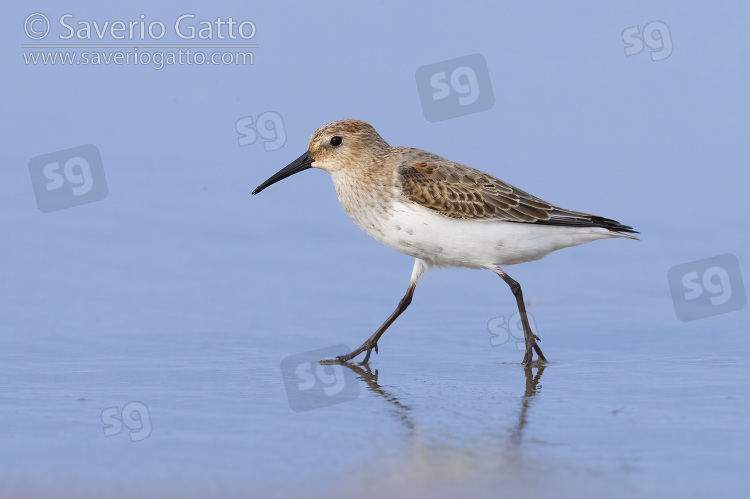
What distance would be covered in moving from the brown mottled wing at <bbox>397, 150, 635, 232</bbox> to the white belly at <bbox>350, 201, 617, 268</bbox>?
0.07m

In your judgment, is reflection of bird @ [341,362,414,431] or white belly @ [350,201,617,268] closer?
reflection of bird @ [341,362,414,431]

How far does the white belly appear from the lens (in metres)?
9.69

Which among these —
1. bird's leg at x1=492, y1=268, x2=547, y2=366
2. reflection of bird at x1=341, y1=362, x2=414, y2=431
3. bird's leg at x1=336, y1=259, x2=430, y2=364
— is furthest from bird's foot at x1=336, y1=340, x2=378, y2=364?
bird's leg at x1=492, y1=268, x2=547, y2=366

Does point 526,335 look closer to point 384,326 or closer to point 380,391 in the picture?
point 384,326

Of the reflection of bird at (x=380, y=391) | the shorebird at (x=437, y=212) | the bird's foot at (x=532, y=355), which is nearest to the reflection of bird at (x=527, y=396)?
the bird's foot at (x=532, y=355)

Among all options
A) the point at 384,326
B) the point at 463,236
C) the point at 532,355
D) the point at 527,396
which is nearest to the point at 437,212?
the point at 463,236

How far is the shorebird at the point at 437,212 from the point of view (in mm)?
9742

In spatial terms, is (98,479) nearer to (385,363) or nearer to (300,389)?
(300,389)

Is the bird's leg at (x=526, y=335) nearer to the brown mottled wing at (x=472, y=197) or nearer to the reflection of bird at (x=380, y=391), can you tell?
the brown mottled wing at (x=472, y=197)

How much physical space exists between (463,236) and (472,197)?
39 centimetres

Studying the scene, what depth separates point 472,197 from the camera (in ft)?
32.6

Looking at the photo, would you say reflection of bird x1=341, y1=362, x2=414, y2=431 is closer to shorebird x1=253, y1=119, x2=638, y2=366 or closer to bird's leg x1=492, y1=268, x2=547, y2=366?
shorebird x1=253, y1=119, x2=638, y2=366

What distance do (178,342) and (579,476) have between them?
520cm

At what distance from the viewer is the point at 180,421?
748 cm
